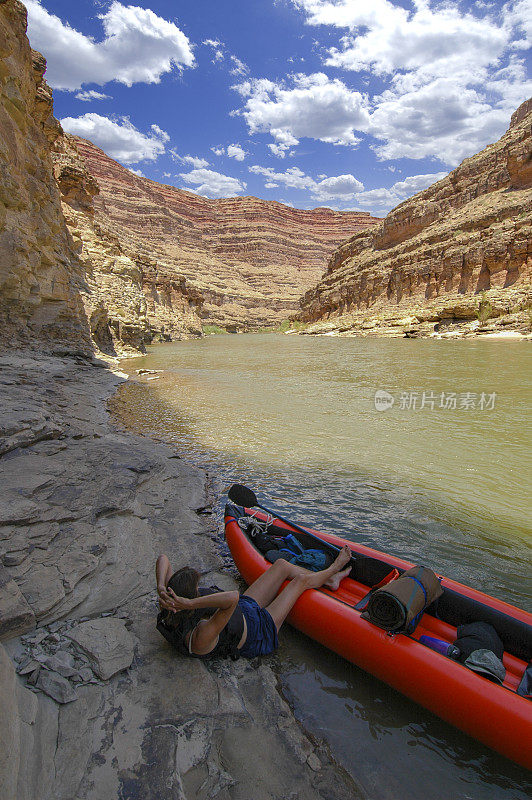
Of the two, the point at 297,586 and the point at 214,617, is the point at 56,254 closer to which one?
the point at 297,586

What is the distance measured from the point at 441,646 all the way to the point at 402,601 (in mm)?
285

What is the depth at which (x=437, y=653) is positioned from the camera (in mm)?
1816

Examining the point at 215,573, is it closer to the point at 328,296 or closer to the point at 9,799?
the point at 9,799

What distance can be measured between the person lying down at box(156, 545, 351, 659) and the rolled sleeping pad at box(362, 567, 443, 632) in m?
0.49

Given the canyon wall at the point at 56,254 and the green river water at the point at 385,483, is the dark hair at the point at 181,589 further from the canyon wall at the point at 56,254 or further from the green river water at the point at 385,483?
the canyon wall at the point at 56,254

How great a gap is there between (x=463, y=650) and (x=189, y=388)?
904cm

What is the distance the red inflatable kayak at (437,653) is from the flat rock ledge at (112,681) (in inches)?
16.3

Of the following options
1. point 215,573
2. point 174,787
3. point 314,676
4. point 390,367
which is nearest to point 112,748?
point 174,787

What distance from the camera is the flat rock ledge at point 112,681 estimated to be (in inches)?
53.3

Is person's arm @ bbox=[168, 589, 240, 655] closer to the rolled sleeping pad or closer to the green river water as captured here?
the green river water

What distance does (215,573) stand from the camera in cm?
280

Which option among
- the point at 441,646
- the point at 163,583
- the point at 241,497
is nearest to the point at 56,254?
the point at 241,497

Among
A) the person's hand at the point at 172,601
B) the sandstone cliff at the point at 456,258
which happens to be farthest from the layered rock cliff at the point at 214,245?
the person's hand at the point at 172,601

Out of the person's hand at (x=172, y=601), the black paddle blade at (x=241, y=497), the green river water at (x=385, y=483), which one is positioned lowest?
the green river water at (x=385, y=483)
